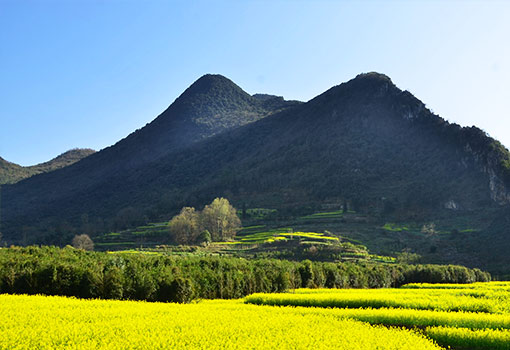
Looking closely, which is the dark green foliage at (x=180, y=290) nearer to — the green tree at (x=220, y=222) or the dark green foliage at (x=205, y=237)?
the dark green foliage at (x=205, y=237)

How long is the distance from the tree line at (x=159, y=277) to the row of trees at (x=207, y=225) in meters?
59.6

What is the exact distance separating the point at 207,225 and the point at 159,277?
8783 centimetres

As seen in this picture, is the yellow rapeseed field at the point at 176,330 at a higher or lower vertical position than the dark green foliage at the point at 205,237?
higher

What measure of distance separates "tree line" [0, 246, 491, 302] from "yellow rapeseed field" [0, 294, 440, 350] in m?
8.47

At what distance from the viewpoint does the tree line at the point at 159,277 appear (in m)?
35.7

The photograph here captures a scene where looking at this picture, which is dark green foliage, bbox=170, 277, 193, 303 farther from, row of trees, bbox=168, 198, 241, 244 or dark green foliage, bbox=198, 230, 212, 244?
row of trees, bbox=168, 198, 241, 244

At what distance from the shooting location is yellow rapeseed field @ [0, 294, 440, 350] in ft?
59.8

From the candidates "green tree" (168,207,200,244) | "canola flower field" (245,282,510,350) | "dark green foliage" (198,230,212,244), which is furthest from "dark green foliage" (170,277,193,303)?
"green tree" (168,207,200,244)

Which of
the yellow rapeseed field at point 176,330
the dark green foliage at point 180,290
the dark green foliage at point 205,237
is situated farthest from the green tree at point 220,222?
Result: the yellow rapeseed field at point 176,330

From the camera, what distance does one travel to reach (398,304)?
3403 cm

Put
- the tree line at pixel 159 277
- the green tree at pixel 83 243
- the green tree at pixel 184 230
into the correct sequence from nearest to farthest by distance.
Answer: the tree line at pixel 159 277 < the green tree at pixel 83 243 < the green tree at pixel 184 230

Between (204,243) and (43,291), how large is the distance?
73.1 meters

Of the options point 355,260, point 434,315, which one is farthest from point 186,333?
point 355,260

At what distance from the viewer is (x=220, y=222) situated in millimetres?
124438
